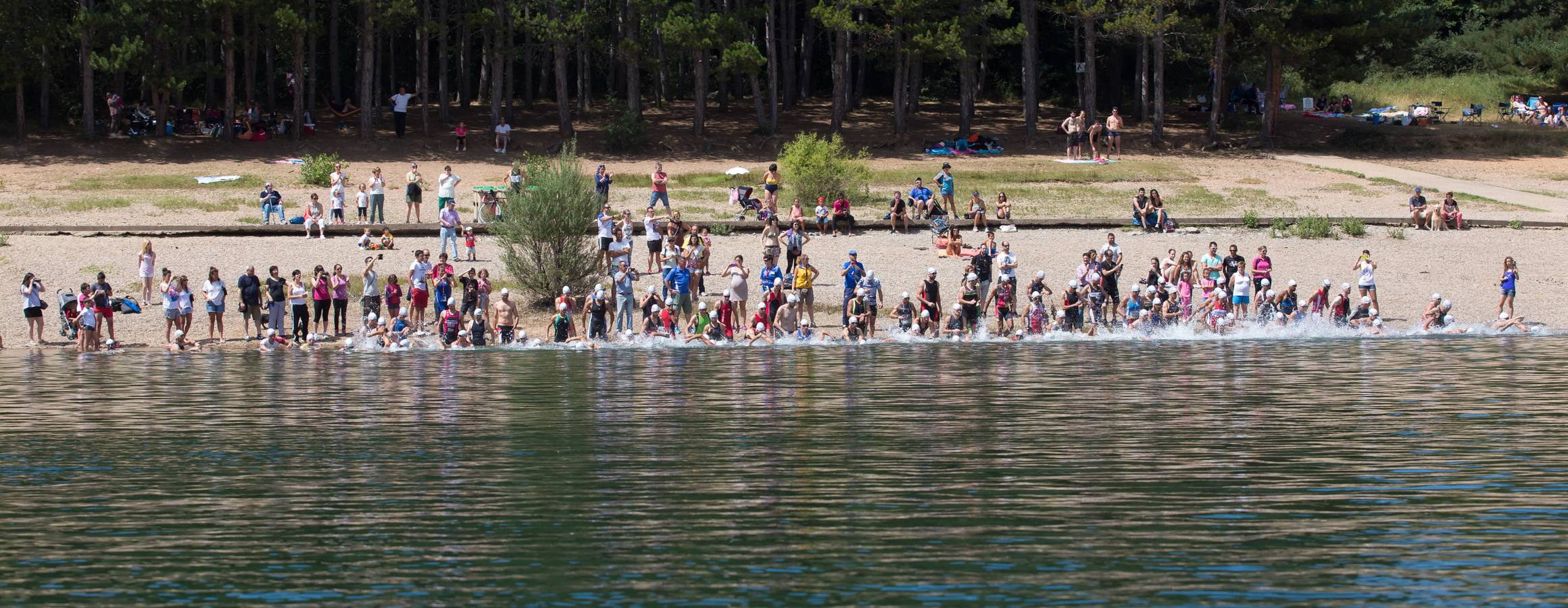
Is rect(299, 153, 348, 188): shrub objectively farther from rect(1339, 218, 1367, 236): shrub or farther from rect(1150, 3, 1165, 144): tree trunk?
rect(1339, 218, 1367, 236): shrub

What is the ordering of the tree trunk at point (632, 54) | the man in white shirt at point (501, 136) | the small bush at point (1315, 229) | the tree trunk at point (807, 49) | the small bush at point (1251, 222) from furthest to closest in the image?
the tree trunk at point (807, 49) < the tree trunk at point (632, 54) < the man in white shirt at point (501, 136) < the small bush at point (1251, 222) < the small bush at point (1315, 229)

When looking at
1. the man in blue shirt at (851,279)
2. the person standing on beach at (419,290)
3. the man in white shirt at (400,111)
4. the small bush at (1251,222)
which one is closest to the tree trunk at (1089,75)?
the small bush at (1251,222)

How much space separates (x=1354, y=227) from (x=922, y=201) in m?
8.96

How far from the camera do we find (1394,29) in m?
48.2

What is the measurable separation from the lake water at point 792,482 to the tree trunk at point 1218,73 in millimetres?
25661

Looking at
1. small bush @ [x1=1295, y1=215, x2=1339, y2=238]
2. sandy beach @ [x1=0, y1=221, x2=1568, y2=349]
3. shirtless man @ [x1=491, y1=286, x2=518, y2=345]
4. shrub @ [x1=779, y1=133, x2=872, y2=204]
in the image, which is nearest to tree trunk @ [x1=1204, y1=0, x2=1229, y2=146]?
sandy beach @ [x1=0, y1=221, x2=1568, y2=349]

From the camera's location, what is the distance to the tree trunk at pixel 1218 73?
48.8 m

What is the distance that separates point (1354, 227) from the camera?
35.6 m

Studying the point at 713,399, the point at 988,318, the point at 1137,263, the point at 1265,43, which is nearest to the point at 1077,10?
the point at 1265,43

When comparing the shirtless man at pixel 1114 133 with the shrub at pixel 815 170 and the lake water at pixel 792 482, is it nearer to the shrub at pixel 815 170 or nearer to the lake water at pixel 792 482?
the shrub at pixel 815 170

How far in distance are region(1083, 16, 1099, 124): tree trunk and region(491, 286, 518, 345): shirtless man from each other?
2501 cm

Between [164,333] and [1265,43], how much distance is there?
108 ft

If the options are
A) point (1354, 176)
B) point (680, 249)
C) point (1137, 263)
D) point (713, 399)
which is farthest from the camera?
point (1354, 176)

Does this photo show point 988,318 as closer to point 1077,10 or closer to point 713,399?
point 713,399
